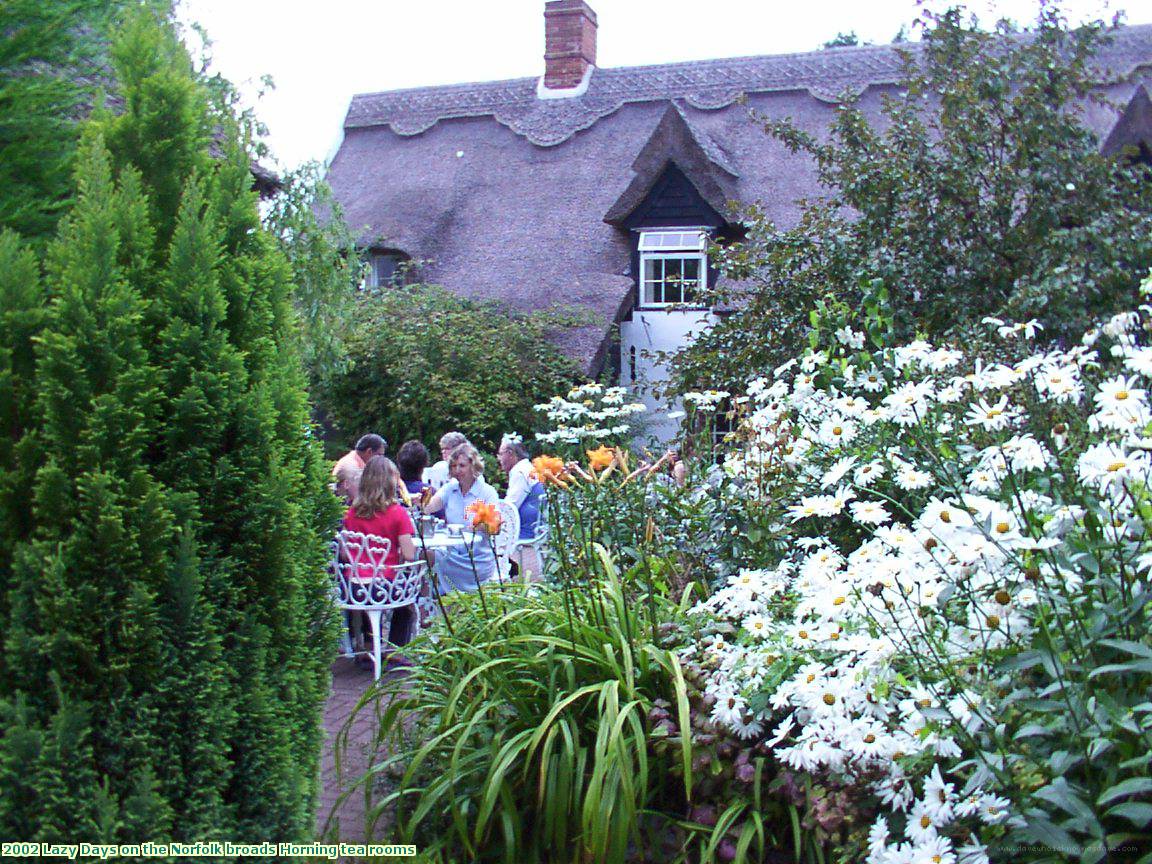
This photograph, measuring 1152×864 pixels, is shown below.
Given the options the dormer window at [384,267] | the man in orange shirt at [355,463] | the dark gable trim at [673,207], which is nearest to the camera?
the man in orange shirt at [355,463]

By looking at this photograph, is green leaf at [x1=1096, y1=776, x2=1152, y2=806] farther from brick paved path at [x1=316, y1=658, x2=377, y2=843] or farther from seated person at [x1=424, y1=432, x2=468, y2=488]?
seated person at [x1=424, y1=432, x2=468, y2=488]

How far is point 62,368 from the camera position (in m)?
2.20

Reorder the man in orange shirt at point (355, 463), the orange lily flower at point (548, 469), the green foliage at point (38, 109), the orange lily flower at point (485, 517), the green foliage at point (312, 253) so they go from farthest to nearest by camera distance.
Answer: the green foliage at point (312, 253) < the man in orange shirt at point (355, 463) < the orange lily flower at point (548, 469) < the orange lily flower at point (485, 517) < the green foliage at point (38, 109)

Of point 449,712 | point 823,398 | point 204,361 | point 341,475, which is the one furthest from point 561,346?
point 204,361

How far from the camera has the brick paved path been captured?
3824 mm

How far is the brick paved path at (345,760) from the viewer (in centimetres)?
382

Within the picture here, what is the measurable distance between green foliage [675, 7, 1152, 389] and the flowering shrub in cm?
405

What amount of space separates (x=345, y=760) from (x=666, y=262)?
13.0m

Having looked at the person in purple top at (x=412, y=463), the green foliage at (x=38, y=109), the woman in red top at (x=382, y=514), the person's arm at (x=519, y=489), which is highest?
the green foliage at (x=38, y=109)

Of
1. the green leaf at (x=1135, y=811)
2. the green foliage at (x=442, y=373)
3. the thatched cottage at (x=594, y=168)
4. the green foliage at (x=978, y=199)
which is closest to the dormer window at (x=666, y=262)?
the thatched cottage at (x=594, y=168)

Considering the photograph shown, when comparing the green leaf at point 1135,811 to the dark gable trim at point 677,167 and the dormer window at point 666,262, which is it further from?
the dormer window at point 666,262

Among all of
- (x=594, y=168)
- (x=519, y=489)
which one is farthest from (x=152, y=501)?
(x=594, y=168)

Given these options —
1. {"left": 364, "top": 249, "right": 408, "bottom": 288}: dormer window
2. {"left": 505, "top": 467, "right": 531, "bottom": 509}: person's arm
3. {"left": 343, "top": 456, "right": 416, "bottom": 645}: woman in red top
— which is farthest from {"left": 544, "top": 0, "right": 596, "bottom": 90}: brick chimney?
{"left": 343, "top": 456, "right": 416, "bottom": 645}: woman in red top

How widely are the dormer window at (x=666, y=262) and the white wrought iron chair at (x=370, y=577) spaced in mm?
10662
